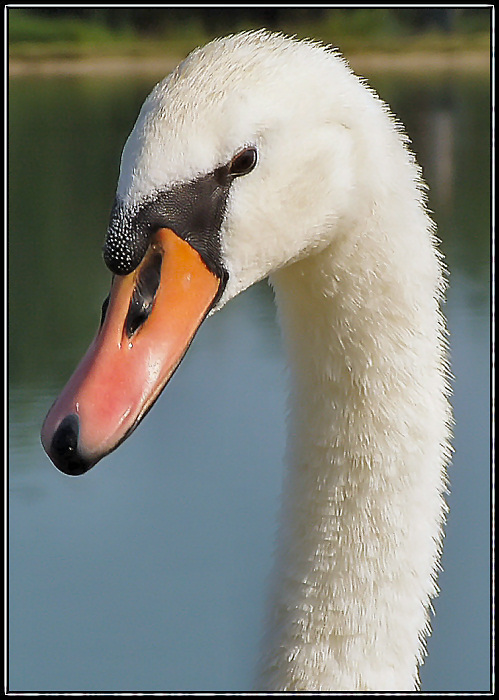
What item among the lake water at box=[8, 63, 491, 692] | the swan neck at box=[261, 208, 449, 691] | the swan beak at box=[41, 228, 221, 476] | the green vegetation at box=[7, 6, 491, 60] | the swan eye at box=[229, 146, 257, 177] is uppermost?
the green vegetation at box=[7, 6, 491, 60]

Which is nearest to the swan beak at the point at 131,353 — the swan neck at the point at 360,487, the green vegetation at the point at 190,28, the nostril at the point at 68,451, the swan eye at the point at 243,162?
the nostril at the point at 68,451

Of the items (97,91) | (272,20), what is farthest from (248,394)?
(97,91)

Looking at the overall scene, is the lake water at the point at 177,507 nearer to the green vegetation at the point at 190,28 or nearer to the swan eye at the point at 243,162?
the swan eye at the point at 243,162

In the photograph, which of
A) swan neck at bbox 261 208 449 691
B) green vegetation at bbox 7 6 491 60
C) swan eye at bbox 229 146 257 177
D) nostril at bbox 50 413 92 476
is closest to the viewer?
nostril at bbox 50 413 92 476

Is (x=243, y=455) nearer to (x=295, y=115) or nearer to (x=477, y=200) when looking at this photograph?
(x=295, y=115)

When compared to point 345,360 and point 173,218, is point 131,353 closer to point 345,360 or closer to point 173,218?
point 173,218

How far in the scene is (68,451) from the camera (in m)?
1.43

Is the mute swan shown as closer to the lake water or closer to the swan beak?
the swan beak

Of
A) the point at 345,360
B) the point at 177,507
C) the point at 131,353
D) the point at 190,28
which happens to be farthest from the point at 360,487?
the point at 190,28

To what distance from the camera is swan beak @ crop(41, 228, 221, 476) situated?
4.74 feet

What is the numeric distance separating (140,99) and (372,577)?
12.0 metres

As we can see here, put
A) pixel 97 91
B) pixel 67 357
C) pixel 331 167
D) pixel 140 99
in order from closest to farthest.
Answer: pixel 331 167 → pixel 67 357 → pixel 140 99 → pixel 97 91

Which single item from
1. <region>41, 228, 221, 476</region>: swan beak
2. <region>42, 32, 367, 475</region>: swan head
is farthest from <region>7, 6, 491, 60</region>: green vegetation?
<region>41, 228, 221, 476</region>: swan beak

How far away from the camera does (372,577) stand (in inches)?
72.3
